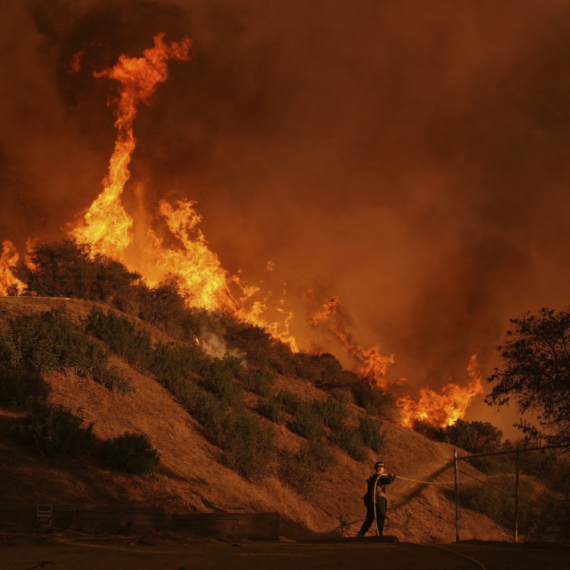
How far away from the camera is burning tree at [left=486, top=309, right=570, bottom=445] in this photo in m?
13.7

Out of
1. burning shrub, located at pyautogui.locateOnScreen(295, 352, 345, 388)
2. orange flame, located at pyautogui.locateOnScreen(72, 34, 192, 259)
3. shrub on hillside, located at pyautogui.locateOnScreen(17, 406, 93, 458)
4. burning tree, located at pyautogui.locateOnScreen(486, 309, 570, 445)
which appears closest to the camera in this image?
shrub on hillside, located at pyautogui.locateOnScreen(17, 406, 93, 458)

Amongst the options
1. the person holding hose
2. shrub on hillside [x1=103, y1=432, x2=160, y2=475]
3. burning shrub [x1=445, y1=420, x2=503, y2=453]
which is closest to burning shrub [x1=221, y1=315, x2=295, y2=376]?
burning shrub [x1=445, y1=420, x2=503, y2=453]

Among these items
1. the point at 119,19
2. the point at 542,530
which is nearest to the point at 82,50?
the point at 119,19

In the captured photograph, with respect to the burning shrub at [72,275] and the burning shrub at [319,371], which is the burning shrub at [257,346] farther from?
the burning shrub at [72,275]

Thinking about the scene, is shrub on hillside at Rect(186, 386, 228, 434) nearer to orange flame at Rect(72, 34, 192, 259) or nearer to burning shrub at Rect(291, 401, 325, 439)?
burning shrub at Rect(291, 401, 325, 439)


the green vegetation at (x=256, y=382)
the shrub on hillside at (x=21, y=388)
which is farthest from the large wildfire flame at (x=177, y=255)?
the shrub on hillside at (x=21, y=388)

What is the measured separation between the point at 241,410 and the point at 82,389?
640 centimetres

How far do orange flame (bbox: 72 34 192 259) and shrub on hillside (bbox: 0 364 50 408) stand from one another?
987 inches

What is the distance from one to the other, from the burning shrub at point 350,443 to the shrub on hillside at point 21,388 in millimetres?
12898

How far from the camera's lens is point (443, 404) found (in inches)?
1682

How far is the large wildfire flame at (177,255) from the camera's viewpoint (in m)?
38.5

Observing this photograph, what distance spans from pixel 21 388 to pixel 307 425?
12.1m

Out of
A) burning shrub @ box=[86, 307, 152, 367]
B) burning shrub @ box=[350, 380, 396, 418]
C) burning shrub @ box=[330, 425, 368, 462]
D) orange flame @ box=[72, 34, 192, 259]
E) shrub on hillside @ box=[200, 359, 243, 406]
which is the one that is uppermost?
orange flame @ box=[72, 34, 192, 259]

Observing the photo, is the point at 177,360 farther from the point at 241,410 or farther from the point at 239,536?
the point at 239,536
